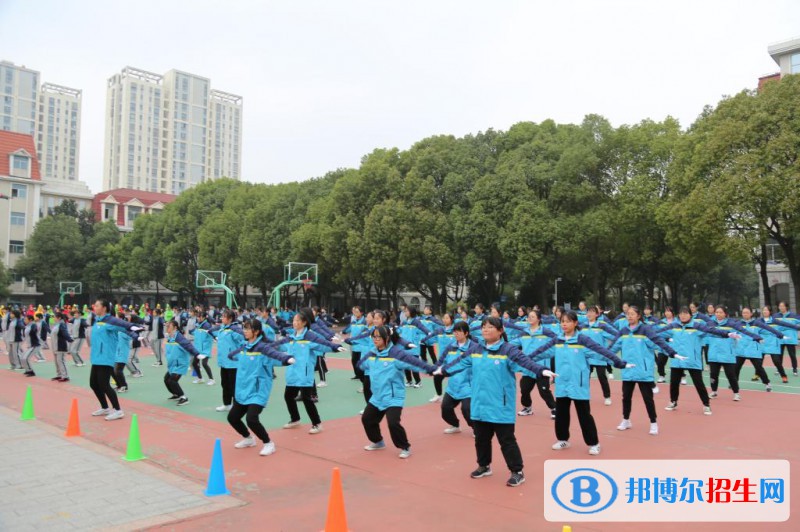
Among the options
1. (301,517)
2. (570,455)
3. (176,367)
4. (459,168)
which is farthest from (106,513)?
(459,168)

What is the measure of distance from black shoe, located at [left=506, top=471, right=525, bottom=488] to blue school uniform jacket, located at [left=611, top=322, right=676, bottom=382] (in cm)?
314

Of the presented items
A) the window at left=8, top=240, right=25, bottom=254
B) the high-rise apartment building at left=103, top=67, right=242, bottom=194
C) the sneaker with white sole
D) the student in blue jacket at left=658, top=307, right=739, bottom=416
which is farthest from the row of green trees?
the high-rise apartment building at left=103, top=67, right=242, bottom=194

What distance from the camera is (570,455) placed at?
277 inches

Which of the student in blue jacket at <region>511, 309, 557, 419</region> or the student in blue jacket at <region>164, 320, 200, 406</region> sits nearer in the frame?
the student in blue jacket at <region>511, 309, 557, 419</region>

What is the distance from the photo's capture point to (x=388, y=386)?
703 centimetres

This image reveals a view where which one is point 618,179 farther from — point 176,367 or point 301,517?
point 301,517

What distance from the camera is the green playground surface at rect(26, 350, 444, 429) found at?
392 inches

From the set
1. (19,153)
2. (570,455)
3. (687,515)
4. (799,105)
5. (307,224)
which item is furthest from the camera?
(19,153)

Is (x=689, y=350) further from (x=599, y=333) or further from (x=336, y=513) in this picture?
(x=336, y=513)

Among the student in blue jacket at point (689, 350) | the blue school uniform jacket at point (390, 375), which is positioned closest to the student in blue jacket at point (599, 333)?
the student in blue jacket at point (689, 350)

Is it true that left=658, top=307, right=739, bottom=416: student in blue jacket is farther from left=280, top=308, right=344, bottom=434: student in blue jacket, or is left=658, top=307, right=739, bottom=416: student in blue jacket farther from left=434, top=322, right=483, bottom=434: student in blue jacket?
left=280, top=308, right=344, bottom=434: student in blue jacket

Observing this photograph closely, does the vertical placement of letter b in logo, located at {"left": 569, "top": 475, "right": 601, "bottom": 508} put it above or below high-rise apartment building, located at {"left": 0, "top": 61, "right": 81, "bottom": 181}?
below

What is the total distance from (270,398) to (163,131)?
111392mm

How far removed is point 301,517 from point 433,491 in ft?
4.51
